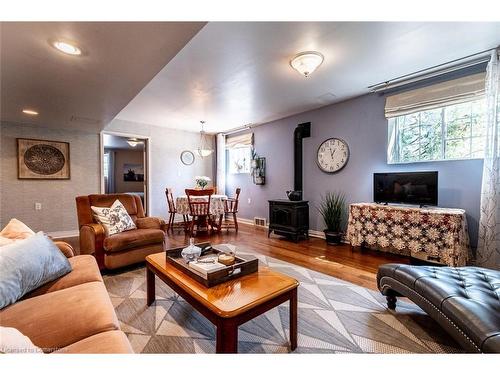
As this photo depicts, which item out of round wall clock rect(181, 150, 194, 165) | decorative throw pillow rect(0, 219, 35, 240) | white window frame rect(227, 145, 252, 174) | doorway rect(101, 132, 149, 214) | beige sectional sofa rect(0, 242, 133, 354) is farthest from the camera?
doorway rect(101, 132, 149, 214)

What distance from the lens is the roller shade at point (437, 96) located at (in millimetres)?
2617

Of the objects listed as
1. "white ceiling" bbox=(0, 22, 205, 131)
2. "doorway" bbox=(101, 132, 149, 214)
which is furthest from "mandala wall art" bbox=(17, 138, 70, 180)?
"doorway" bbox=(101, 132, 149, 214)

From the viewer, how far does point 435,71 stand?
282cm

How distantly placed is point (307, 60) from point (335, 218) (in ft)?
8.00

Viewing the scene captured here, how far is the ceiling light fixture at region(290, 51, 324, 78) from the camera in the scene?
2385mm

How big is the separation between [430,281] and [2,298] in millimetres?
2373

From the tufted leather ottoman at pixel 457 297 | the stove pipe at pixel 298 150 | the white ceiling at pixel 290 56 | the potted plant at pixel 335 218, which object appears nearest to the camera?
the tufted leather ottoman at pixel 457 297

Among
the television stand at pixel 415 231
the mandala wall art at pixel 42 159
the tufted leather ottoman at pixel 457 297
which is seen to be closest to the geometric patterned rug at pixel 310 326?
the tufted leather ottoman at pixel 457 297

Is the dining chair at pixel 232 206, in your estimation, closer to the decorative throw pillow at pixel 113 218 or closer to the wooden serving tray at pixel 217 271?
the decorative throw pillow at pixel 113 218

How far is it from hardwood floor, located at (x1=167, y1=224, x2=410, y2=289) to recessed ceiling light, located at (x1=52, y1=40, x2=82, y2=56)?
9.05 feet

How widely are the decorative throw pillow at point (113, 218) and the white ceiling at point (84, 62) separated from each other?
138cm

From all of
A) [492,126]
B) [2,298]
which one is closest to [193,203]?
[2,298]

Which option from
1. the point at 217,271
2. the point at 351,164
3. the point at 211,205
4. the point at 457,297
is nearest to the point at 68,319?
the point at 217,271

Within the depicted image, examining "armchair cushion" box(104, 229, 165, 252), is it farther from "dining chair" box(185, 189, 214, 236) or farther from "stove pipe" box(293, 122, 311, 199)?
"stove pipe" box(293, 122, 311, 199)
